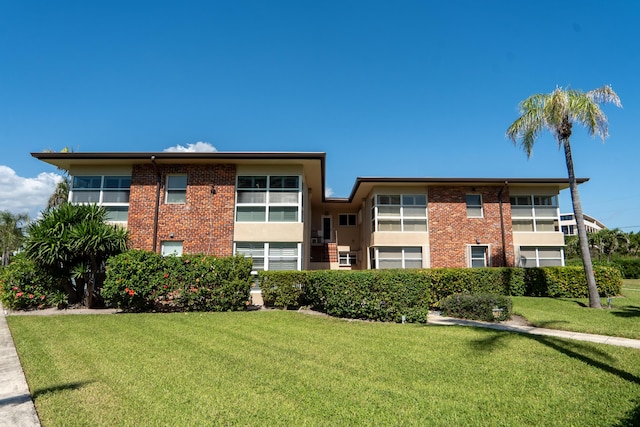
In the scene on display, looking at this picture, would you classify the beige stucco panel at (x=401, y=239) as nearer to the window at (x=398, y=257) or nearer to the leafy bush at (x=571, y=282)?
the window at (x=398, y=257)

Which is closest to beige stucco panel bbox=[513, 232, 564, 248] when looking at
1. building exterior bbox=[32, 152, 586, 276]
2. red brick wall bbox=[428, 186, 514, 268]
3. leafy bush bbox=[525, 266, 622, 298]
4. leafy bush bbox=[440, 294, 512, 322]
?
building exterior bbox=[32, 152, 586, 276]

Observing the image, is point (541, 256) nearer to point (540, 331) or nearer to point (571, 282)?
point (571, 282)

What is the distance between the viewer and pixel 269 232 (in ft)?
45.5

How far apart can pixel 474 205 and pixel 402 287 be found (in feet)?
36.1

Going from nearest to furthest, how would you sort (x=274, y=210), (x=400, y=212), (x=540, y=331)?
(x=540, y=331), (x=274, y=210), (x=400, y=212)

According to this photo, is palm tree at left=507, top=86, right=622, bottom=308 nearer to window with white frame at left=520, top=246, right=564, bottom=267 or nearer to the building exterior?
the building exterior

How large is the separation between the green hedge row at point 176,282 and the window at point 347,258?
1403 centimetres

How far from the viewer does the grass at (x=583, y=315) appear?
7.78 metres

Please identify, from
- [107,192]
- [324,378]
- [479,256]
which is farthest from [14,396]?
[479,256]

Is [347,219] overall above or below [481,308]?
above

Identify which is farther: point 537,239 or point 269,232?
point 537,239

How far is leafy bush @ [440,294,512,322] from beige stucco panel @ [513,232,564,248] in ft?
31.3

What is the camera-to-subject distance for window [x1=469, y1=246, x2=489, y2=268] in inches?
679

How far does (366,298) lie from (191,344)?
4.44m
